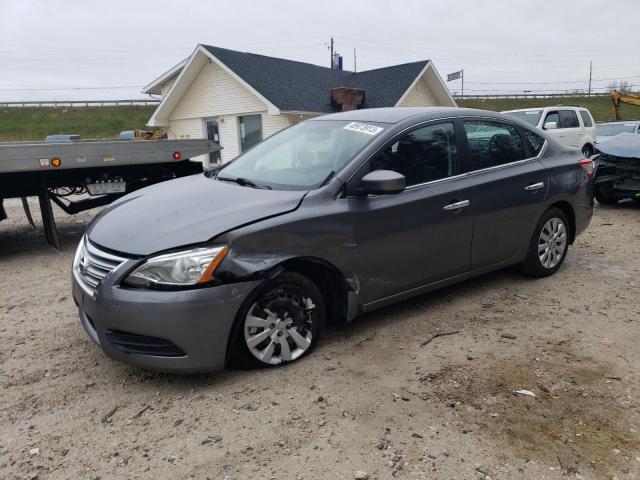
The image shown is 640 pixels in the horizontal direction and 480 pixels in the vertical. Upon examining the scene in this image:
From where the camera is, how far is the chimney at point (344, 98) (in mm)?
19719

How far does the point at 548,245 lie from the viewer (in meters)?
5.09

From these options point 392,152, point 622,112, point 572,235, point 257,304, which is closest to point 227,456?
point 257,304

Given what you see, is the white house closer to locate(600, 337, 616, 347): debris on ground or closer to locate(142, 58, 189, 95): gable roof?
locate(142, 58, 189, 95): gable roof

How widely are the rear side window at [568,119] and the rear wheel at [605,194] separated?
5.76 metres

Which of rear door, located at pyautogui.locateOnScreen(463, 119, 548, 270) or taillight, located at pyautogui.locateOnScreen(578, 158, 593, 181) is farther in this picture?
taillight, located at pyautogui.locateOnScreen(578, 158, 593, 181)

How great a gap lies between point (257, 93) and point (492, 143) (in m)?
Result: 14.2

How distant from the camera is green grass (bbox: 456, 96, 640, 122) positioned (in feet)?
164

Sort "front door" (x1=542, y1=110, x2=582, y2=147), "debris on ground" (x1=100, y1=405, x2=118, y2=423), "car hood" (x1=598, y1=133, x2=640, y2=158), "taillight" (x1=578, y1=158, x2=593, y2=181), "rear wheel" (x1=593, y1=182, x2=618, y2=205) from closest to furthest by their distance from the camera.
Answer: "debris on ground" (x1=100, y1=405, x2=118, y2=423) → "taillight" (x1=578, y1=158, x2=593, y2=181) → "car hood" (x1=598, y1=133, x2=640, y2=158) → "rear wheel" (x1=593, y1=182, x2=618, y2=205) → "front door" (x1=542, y1=110, x2=582, y2=147)

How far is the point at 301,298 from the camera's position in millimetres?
3396

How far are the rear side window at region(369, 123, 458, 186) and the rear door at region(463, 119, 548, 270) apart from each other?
20 centimetres

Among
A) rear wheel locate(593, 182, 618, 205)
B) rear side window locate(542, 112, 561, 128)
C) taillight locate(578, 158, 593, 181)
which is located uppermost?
rear side window locate(542, 112, 561, 128)

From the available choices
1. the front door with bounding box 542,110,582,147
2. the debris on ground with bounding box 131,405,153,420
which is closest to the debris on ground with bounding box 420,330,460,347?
the debris on ground with bounding box 131,405,153,420

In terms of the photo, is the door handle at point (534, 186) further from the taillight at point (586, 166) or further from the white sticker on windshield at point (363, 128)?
the white sticker on windshield at point (363, 128)

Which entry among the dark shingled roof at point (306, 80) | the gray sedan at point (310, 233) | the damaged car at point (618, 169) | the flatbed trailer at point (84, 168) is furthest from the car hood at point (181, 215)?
the dark shingled roof at point (306, 80)
